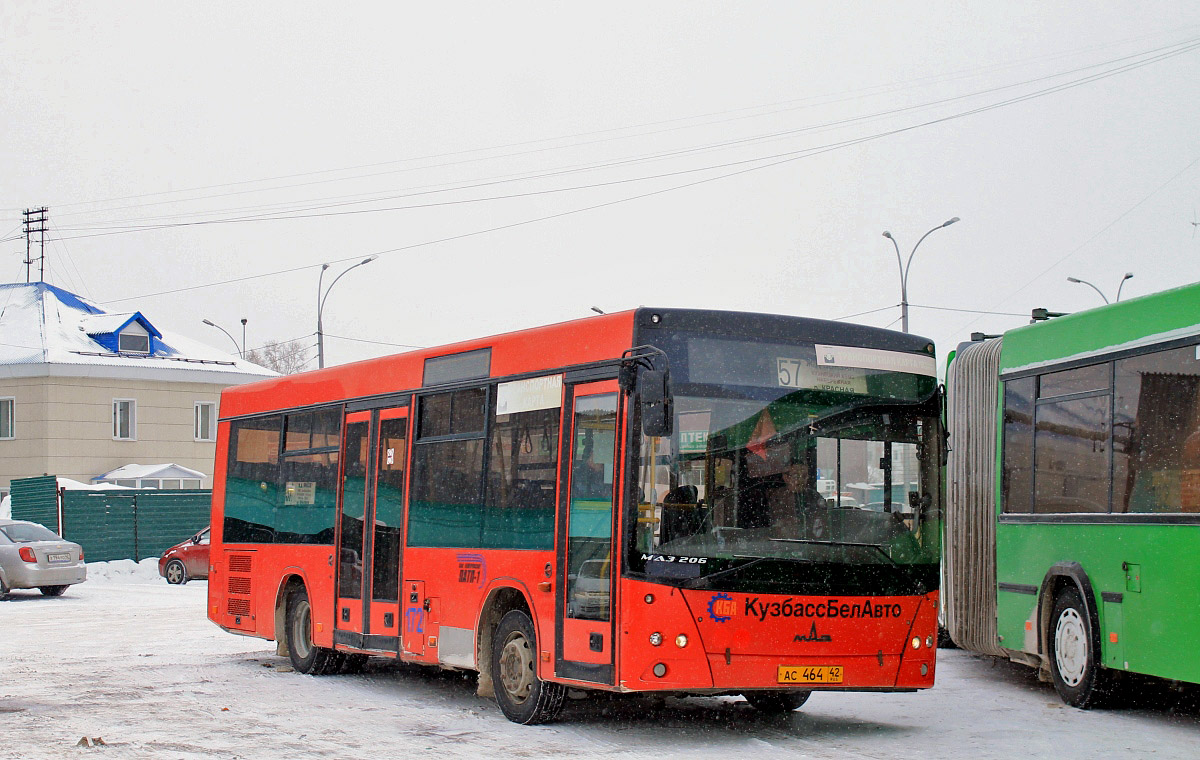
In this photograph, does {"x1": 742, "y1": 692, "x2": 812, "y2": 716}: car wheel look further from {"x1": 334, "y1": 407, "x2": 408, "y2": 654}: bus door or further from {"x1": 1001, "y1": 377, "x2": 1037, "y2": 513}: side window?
{"x1": 334, "y1": 407, "x2": 408, "y2": 654}: bus door

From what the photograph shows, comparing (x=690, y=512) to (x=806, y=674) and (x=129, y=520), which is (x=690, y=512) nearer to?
(x=806, y=674)

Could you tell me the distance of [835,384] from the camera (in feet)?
33.4

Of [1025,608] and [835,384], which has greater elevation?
[835,384]

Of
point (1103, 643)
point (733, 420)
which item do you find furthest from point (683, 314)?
point (1103, 643)

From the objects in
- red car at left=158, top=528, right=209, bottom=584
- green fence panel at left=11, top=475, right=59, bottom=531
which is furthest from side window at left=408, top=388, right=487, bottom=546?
green fence panel at left=11, top=475, right=59, bottom=531

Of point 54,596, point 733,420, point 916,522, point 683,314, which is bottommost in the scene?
point 54,596

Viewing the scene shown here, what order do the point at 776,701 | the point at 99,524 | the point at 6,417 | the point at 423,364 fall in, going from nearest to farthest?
the point at 776,701 < the point at 423,364 < the point at 99,524 < the point at 6,417

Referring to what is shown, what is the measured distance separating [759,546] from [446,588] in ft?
11.1

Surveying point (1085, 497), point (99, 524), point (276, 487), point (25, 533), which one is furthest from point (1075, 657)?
point (99, 524)

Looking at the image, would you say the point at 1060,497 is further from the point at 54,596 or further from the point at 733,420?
the point at 54,596

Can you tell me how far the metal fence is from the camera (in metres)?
36.5

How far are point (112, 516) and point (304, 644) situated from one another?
24022 millimetres

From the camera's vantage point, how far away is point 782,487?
32.0 feet

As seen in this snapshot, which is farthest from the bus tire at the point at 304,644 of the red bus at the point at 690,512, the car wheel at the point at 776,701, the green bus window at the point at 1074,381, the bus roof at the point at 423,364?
the green bus window at the point at 1074,381
